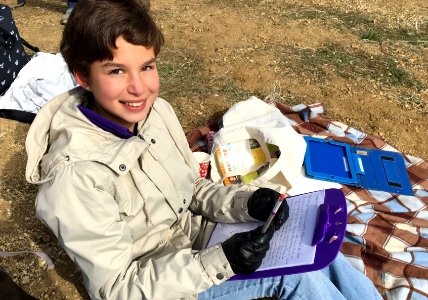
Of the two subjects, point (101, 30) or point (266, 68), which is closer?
point (101, 30)

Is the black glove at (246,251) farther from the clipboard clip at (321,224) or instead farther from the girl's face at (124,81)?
the girl's face at (124,81)

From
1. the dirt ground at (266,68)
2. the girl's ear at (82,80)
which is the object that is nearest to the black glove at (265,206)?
the girl's ear at (82,80)

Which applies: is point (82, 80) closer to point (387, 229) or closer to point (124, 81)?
point (124, 81)

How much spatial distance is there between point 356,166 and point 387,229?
0.56 metres

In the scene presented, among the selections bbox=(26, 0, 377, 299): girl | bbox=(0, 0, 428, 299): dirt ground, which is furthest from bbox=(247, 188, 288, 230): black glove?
bbox=(0, 0, 428, 299): dirt ground

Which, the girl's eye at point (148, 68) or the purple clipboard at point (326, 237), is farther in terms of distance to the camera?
the girl's eye at point (148, 68)

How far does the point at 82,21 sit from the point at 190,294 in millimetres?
1141

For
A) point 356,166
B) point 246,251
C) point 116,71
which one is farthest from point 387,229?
point 116,71

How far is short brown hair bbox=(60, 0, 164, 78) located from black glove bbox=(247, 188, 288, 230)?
834 mm

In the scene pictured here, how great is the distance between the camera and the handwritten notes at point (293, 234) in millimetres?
1692

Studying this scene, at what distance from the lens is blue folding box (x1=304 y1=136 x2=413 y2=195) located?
9.55ft

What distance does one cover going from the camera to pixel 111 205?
160cm

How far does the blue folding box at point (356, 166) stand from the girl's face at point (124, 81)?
1.50m

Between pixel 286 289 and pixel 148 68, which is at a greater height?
pixel 148 68
